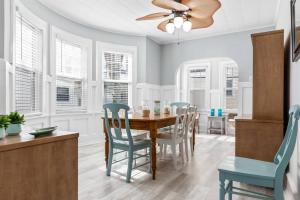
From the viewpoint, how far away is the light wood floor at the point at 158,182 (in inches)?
92.4

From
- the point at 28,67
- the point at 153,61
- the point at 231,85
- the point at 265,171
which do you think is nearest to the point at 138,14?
the point at 153,61

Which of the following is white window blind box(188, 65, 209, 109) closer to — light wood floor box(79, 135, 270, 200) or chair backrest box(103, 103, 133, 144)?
light wood floor box(79, 135, 270, 200)

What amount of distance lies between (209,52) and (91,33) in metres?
3.30

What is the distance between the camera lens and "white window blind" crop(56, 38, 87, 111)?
4.42m

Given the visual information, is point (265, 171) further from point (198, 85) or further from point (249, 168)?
point (198, 85)

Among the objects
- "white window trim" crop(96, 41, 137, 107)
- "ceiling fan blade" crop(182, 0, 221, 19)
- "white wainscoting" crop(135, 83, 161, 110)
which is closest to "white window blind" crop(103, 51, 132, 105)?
"white window trim" crop(96, 41, 137, 107)

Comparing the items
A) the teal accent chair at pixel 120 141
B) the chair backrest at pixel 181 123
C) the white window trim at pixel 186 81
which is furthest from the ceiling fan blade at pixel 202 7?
the white window trim at pixel 186 81

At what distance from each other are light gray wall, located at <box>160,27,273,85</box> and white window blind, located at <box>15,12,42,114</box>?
12.7 feet

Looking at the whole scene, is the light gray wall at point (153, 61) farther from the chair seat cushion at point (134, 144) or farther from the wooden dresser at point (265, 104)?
the wooden dresser at point (265, 104)

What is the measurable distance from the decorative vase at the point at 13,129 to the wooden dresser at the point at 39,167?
3.5 inches

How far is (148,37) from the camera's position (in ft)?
19.7

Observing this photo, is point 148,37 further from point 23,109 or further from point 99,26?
point 23,109

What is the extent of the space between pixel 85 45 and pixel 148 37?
6.15 ft

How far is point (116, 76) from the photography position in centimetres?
560
